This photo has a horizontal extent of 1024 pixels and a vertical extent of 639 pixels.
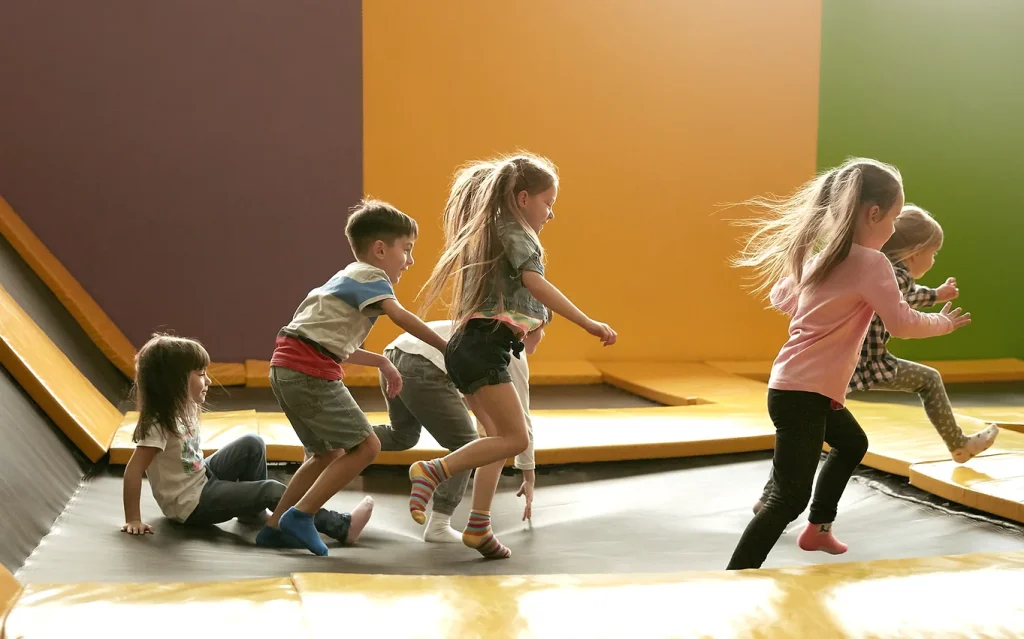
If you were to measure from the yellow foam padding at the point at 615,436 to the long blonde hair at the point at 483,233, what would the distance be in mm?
1007

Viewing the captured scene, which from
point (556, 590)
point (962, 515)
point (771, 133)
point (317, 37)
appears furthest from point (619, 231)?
point (556, 590)

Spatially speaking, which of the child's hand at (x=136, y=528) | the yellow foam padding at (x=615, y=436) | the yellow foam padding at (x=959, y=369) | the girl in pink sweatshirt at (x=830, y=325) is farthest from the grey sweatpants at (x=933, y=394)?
the yellow foam padding at (x=959, y=369)

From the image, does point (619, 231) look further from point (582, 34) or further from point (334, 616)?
point (334, 616)

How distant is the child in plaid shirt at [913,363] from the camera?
2.83m

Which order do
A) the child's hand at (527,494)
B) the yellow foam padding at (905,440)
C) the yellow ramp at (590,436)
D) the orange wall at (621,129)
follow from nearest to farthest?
the child's hand at (527,494), the yellow foam padding at (905,440), the yellow ramp at (590,436), the orange wall at (621,129)

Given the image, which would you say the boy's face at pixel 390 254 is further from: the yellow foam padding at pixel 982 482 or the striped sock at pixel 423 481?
the yellow foam padding at pixel 982 482

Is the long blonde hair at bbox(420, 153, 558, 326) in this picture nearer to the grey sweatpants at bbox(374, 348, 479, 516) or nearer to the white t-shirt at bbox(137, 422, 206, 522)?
the grey sweatpants at bbox(374, 348, 479, 516)

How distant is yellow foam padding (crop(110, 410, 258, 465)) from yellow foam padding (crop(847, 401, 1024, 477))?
2.12 m

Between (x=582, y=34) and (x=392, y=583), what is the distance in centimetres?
459

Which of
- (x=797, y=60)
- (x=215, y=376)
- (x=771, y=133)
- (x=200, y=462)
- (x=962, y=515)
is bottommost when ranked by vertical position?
(x=215, y=376)

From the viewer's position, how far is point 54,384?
3145 millimetres

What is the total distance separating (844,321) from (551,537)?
3.29 feet

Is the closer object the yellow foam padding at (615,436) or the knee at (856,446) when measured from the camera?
the knee at (856,446)

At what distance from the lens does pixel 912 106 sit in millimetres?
6219
